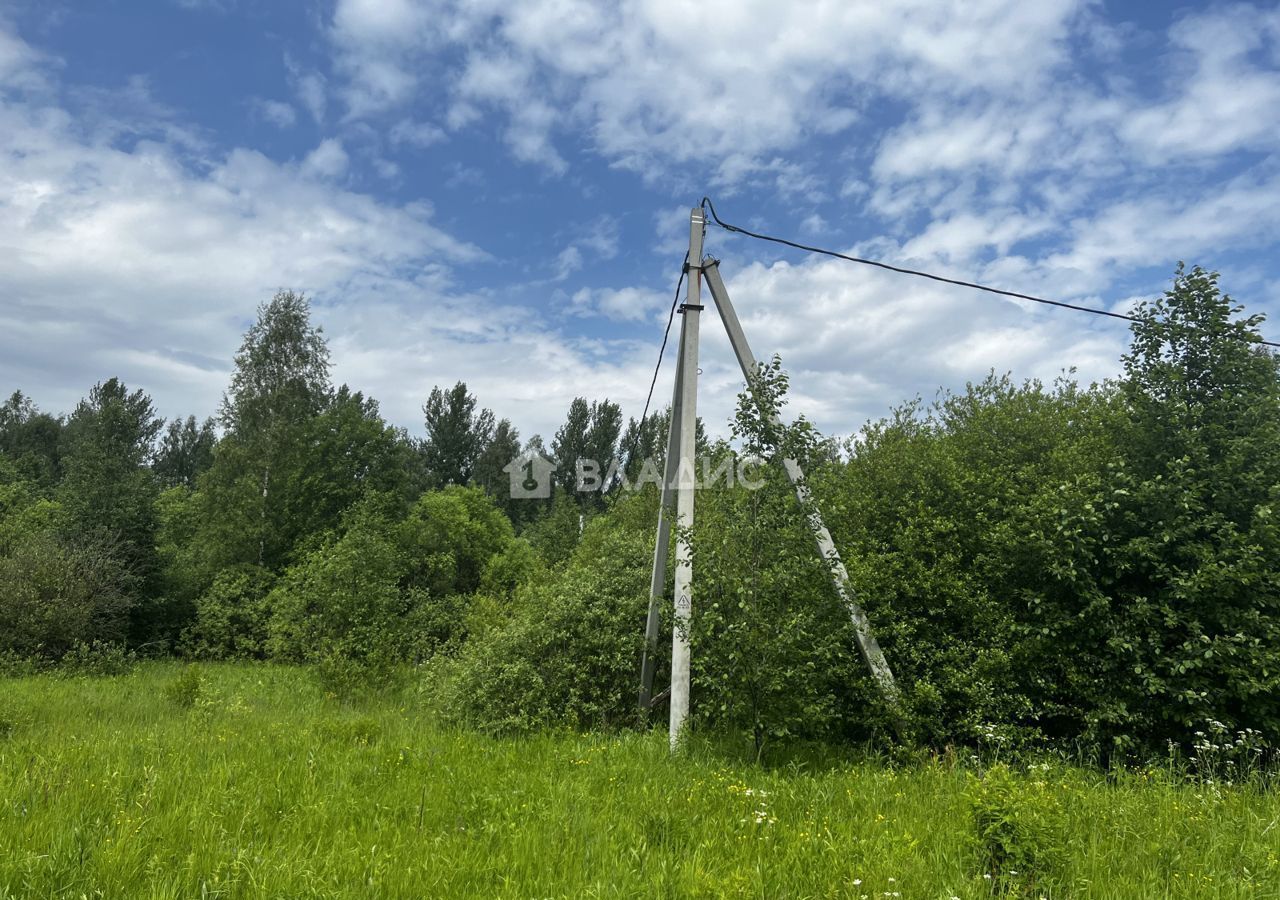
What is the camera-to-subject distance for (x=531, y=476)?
5241 centimetres

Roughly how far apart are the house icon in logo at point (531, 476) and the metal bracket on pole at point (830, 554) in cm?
4219

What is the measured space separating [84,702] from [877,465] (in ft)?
47.2

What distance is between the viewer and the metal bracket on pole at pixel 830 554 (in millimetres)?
7066

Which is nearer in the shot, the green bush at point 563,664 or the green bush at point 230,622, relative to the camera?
the green bush at point 563,664

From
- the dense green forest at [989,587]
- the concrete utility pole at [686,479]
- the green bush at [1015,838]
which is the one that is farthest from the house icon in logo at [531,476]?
the green bush at [1015,838]

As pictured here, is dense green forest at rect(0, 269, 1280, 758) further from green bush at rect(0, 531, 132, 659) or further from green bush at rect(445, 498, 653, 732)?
green bush at rect(0, 531, 132, 659)

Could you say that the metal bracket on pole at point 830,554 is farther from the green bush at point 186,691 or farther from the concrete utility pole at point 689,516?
the green bush at point 186,691

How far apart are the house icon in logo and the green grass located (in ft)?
141

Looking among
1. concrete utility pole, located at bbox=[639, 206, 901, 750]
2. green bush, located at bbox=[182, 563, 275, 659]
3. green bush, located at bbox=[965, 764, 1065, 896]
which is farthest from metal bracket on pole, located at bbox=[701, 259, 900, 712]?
green bush, located at bbox=[182, 563, 275, 659]

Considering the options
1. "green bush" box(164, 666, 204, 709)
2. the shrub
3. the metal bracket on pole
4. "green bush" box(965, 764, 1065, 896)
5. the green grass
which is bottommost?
the shrub

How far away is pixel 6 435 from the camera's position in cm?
5894

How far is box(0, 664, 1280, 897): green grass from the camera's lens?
3619 mm

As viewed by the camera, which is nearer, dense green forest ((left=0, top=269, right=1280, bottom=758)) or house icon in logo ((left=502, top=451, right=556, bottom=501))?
dense green forest ((left=0, top=269, right=1280, bottom=758))

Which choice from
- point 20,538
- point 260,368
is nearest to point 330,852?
point 20,538
